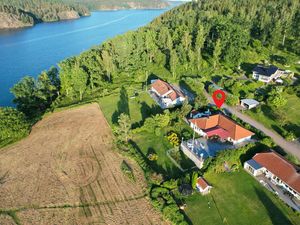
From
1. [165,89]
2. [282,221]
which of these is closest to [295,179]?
[282,221]

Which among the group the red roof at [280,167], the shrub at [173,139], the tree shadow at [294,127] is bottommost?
the tree shadow at [294,127]

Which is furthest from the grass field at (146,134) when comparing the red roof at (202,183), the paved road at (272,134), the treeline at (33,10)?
the treeline at (33,10)

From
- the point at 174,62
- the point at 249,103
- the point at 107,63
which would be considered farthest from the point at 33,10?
the point at 249,103

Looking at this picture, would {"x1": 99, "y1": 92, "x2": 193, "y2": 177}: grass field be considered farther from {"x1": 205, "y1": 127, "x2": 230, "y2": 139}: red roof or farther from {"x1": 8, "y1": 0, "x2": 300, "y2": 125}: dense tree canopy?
{"x1": 8, "y1": 0, "x2": 300, "y2": 125}: dense tree canopy

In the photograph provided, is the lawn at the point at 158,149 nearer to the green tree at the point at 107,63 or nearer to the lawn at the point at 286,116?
the lawn at the point at 286,116

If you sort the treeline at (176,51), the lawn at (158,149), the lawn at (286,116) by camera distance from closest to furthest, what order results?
the lawn at (158,149), the lawn at (286,116), the treeline at (176,51)

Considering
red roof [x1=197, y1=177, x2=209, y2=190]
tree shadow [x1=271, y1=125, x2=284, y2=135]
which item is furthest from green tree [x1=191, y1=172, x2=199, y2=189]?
tree shadow [x1=271, y1=125, x2=284, y2=135]

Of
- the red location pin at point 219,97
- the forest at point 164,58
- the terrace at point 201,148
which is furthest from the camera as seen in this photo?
the forest at point 164,58

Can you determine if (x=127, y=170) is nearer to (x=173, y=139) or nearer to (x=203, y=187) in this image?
(x=173, y=139)

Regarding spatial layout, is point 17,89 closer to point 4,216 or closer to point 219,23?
point 4,216
